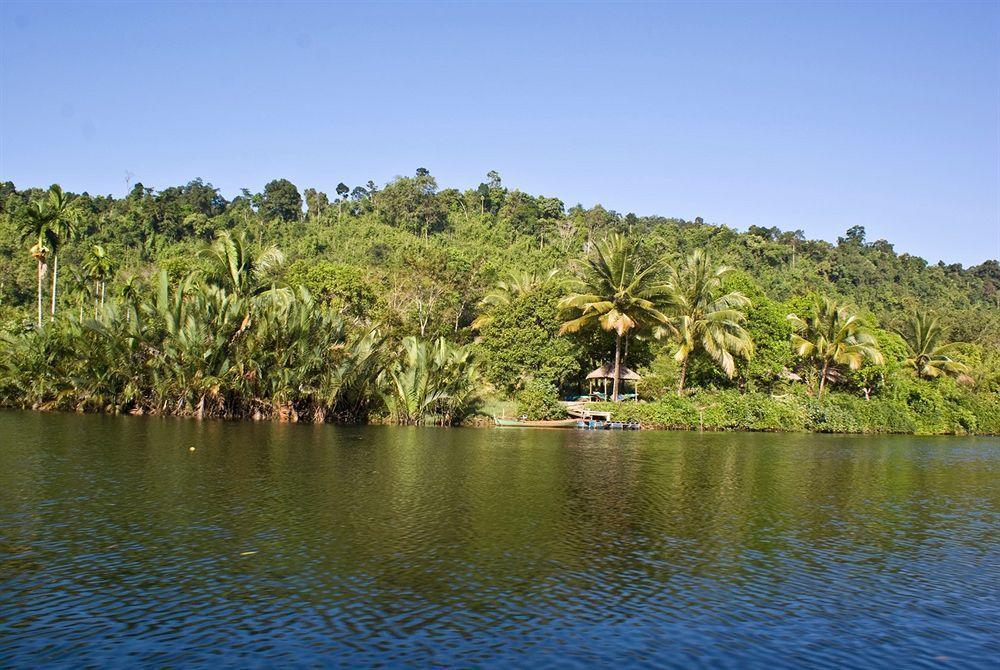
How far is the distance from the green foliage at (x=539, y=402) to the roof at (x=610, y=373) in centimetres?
408

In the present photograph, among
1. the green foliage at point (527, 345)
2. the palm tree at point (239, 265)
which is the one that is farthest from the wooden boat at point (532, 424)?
the palm tree at point (239, 265)

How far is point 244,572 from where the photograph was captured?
11.4 metres

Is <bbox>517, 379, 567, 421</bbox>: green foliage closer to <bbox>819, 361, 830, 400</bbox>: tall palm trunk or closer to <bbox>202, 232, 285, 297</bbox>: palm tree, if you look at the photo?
<bbox>202, 232, 285, 297</bbox>: palm tree

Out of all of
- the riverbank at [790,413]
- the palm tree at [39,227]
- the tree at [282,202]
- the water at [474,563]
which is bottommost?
the water at [474,563]

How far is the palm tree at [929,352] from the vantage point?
5425 cm

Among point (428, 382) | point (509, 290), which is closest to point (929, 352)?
point (509, 290)

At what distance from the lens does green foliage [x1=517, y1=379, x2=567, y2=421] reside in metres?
43.5

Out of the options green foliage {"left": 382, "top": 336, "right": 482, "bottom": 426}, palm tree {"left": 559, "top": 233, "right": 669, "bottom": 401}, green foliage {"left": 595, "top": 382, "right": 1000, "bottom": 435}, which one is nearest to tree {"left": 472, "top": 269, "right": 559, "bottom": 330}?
palm tree {"left": 559, "top": 233, "right": 669, "bottom": 401}

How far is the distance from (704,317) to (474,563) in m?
36.4

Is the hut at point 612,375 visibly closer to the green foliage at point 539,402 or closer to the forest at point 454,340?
the forest at point 454,340

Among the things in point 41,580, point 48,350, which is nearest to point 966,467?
point 41,580

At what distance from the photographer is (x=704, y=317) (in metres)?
46.1

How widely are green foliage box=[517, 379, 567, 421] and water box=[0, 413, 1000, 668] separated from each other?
19.0 meters

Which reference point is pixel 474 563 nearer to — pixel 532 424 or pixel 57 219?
pixel 532 424
